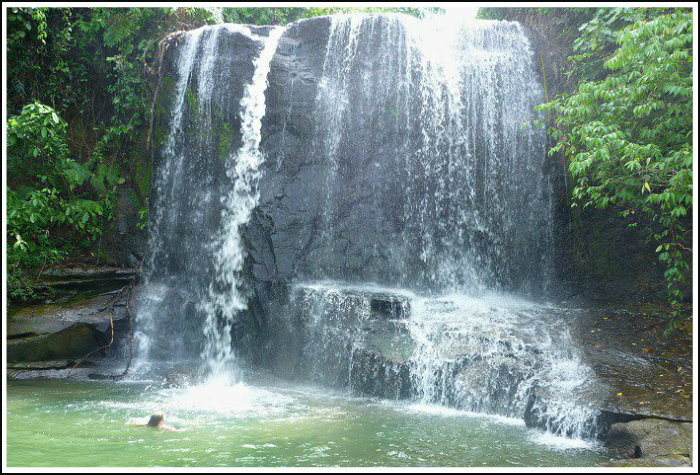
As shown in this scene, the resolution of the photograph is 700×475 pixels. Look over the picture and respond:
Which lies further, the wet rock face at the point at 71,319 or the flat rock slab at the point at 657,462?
the wet rock face at the point at 71,319

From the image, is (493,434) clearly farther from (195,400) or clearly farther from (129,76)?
(129,76)

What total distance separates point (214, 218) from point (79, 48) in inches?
184

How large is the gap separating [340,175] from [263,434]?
536 cm

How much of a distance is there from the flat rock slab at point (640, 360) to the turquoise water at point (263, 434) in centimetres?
75

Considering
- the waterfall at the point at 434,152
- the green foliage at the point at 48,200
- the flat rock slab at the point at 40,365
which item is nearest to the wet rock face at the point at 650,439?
the waterfall at the point at 434,152

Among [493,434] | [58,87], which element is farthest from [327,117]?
[493,434]

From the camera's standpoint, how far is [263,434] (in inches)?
191

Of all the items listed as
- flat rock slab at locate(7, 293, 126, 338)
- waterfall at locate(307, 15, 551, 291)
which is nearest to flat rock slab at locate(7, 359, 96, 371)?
flat rock slab at locate(7, 293, 126, 338)

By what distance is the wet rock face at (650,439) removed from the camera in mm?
4328

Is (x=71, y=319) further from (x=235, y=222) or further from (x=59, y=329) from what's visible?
(x=235, y=222)

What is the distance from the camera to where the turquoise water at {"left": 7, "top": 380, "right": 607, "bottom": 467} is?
422 cm

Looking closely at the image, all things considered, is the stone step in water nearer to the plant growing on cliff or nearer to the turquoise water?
the turquoise water

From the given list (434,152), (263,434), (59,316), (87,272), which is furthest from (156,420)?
(434,152)

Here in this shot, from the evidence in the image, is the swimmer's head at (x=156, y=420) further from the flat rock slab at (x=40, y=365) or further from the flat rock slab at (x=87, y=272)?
the flat rock slab at (x=87, y=272)
